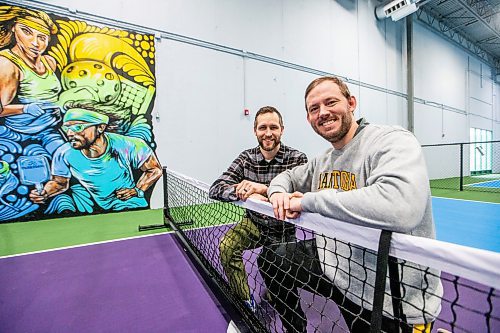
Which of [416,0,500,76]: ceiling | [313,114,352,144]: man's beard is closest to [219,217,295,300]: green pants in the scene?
[313,114,352,144]: man's beard

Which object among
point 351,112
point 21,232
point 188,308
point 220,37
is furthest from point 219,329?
point 220,37

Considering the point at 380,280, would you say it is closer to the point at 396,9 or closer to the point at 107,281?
the point at 107,281

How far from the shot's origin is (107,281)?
2.35m

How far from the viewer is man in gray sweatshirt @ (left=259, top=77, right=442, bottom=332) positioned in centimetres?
94

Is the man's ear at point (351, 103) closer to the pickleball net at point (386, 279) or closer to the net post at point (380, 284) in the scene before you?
the pickleball net at point (386, 279)

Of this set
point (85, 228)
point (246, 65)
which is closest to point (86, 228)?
point (85, 228)

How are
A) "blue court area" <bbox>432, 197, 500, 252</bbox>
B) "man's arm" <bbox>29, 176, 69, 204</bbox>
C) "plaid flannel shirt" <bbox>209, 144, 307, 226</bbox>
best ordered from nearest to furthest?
"plaid flannel shirt" <bbox>209, 144, 307, 226</bbox>
"blue court area" <bbox>432, 197, 500, 252</bbox>
"man's arm" <bbox>29, 176, 69, 204</bbox>

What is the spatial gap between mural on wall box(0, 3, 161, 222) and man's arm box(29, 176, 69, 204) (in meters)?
0.01

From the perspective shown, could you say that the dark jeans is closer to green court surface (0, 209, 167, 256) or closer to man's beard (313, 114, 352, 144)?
man's beard (313, 114, 352, 144)

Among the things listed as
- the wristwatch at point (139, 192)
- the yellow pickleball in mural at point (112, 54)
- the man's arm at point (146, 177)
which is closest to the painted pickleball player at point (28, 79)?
the yellow pickleball in mural at point (112, 54)

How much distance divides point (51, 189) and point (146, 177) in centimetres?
163

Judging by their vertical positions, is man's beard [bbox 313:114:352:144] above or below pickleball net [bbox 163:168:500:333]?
above

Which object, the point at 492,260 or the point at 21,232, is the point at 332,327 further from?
the point at 21,232

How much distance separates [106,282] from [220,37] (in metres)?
5.84
